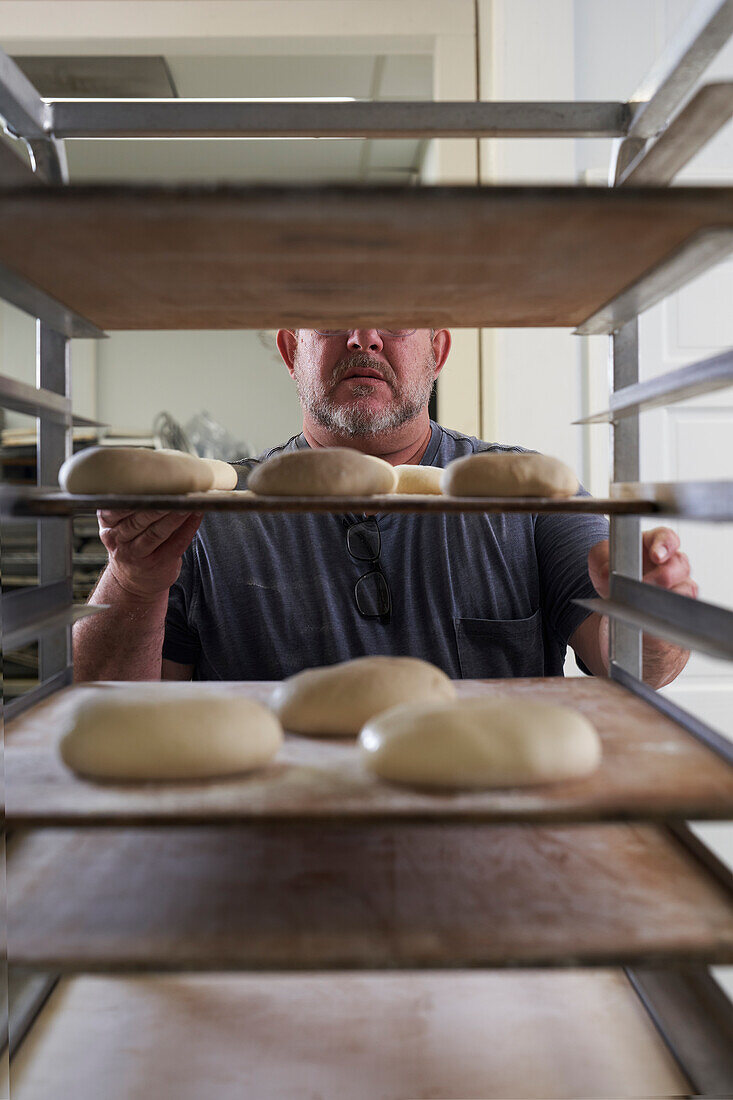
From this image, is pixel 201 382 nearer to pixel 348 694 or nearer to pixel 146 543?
pixel 146 543

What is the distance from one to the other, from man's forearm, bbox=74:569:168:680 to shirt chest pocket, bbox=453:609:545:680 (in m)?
0.56

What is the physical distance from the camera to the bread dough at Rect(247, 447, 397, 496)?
2.75 ft

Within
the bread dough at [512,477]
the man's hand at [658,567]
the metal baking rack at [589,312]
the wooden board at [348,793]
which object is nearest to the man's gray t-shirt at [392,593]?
the man's hand at [658,567]

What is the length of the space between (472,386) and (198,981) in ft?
5.66

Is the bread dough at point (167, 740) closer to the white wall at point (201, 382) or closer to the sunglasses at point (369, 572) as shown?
the sunglasses at point (369, 572)

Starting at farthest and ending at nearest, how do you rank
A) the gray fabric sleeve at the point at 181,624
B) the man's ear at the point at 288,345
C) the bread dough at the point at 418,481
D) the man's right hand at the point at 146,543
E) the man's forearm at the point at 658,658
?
the man's ear at the point at 288,345
the gray fabric sleeve at the point at 181,624
the man's forearm at the point at 658,658
the bread dough at the point at 418,481
the man's right hand at the point at 146,543

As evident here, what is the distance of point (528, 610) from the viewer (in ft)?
5.32

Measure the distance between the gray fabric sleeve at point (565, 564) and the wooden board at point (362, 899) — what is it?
2.28 ft

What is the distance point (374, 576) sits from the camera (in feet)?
5.25

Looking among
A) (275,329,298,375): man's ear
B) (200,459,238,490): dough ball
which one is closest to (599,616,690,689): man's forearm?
(200,459,238,490): dough ball

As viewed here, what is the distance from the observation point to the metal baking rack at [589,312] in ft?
2.14

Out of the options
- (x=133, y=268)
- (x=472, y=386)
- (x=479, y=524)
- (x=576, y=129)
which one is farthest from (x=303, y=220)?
(x=472, y=386)

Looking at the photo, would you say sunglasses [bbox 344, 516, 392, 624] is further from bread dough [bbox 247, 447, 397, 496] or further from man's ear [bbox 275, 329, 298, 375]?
bread dough [bbox 247, 447, 397, 496]

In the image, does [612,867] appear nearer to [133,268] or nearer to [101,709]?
[101,709]
